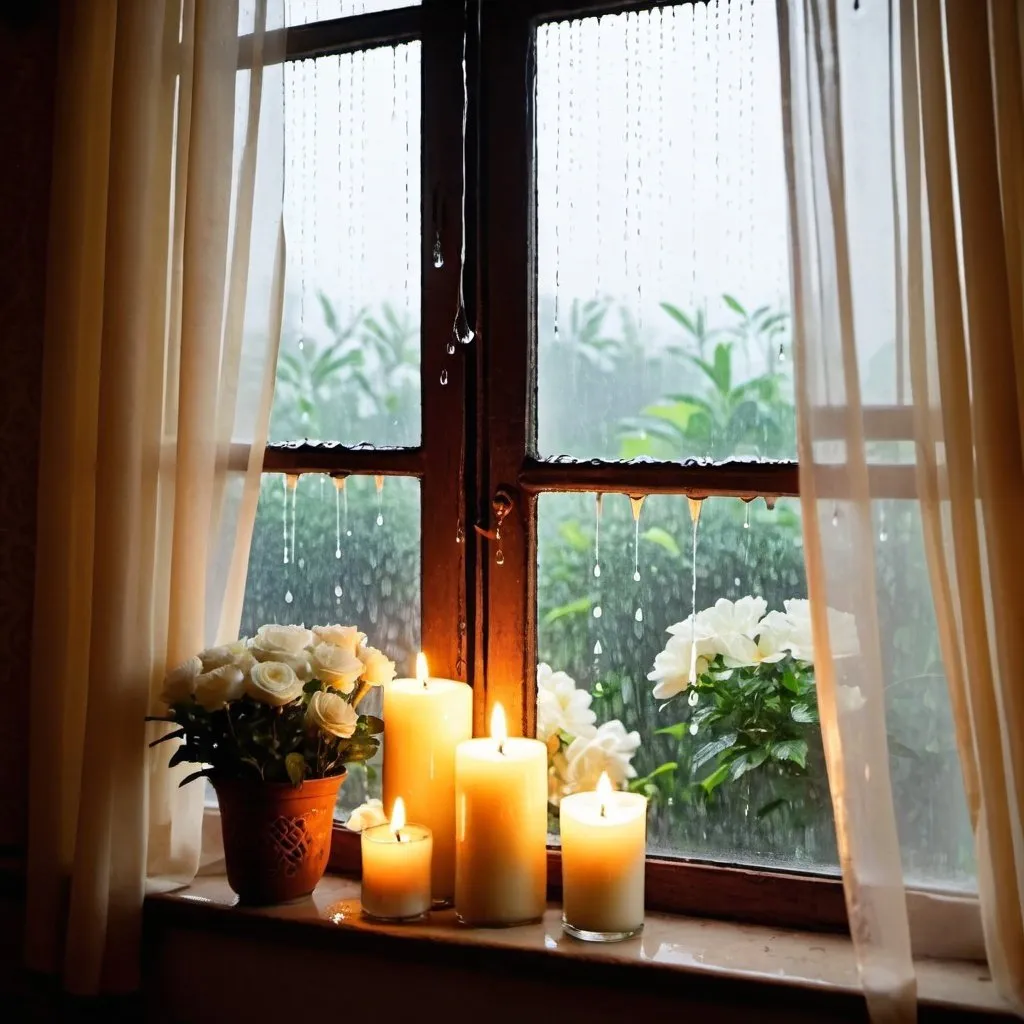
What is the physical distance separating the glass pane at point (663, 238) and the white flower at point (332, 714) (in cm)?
39

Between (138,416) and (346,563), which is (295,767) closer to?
(346,563)

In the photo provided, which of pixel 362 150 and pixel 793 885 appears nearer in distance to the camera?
pixel 793 885

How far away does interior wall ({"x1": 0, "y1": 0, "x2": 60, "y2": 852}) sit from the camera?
4.96 feet

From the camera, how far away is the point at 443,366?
139cm

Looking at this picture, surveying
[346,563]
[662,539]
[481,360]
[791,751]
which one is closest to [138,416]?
[346,563]

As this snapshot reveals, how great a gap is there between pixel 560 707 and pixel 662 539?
0.24 metres

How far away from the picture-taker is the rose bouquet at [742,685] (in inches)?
48.3

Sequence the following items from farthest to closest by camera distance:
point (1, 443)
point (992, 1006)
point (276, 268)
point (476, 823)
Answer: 1. point (1, 443)
2. point (276, 268)
3. point (476, 823)
4. point (992, 1006)

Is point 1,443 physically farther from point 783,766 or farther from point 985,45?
point 985,45

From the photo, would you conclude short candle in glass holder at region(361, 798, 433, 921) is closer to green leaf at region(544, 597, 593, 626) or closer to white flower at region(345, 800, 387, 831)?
white flower at region(345, 800, 387, 831)

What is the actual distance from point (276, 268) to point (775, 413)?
2.08ft

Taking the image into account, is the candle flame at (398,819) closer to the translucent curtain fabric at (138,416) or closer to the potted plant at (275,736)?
the potted plant at (275,736)

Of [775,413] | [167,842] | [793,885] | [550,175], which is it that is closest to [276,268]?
[550,175]

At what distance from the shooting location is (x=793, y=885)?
1229 mm
